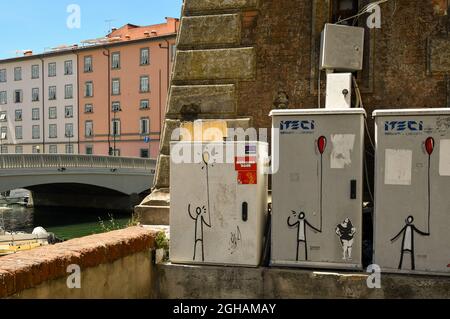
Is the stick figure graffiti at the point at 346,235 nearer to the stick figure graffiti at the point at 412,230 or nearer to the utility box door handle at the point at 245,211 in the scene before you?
the stick figure graffiti at the point at 412,230

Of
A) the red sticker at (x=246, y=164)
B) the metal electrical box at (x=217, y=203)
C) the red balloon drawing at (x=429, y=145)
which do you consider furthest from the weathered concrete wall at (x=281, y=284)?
the red balloon drawing at (x=429, y=145)

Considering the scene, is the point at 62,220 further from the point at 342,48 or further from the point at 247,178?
the point at 247,178

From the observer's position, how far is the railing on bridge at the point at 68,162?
29.4 metres

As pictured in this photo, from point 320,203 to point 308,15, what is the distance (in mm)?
3160

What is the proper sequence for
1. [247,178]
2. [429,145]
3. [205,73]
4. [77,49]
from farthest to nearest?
[77,49], [205,73], [247,178], [429,145]

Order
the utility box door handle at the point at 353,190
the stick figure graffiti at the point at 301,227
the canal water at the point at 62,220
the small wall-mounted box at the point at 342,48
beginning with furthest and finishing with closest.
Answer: the canal water at the point at 62,220
the small wall-mounted box at the point at 342,48
the stick figure graffiti at the point at 301,227
the utility box door handle at the point at 353,190

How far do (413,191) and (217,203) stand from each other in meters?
2.16

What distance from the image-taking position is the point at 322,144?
18.0 ft

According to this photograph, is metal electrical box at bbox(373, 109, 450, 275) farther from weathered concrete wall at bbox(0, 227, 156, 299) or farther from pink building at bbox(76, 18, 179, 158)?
pink building at bbox(76, 18, 179, 158)

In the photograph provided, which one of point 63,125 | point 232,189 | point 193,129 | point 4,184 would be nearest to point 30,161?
point 4,184

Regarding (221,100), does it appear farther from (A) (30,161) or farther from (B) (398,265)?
(A) (30,161)

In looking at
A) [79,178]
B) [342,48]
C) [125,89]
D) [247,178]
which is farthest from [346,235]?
[125,89]
